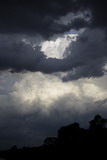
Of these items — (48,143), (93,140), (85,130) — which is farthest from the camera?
(48,143)

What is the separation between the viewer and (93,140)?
129625 millimetres

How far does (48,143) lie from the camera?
185 metres

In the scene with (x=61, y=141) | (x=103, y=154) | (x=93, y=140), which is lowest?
(x=103, y=154)

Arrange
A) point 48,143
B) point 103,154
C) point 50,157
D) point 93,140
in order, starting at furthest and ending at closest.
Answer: point 48,143 < point 93,140 < point 50,157 < point 103,154

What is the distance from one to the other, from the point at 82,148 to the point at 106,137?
18.4 metres

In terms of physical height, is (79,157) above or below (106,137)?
below

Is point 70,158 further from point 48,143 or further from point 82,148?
point 48,143

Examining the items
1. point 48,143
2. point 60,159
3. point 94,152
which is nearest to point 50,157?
point 60,159

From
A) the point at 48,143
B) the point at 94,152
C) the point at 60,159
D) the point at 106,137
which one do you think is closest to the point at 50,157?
the point at 60,159

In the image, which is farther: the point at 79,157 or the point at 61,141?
the point at 61,141

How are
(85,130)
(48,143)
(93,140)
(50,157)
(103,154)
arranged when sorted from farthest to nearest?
(48,143)
(85,130)
(93,140)
(50,157)
(103,154)

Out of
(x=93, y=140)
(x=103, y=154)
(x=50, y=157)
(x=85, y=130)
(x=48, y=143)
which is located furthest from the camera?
(x=48, y=143)

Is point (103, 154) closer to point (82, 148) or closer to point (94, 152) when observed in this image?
point (94, 152)

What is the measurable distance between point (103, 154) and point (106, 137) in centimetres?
2973
